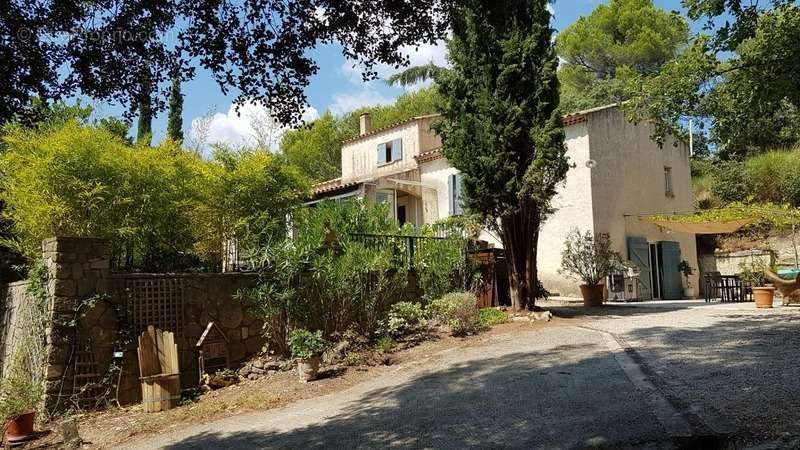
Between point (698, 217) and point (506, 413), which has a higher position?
point (698, 217)

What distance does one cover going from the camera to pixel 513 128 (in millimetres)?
11867

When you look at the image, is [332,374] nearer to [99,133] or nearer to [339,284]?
[339,284]

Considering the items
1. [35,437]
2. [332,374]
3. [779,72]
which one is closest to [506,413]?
[332,374]

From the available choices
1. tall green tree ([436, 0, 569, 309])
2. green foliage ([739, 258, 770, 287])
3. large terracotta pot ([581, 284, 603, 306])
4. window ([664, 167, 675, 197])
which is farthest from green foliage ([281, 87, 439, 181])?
tall green tree ([436, 0, 569, 309])

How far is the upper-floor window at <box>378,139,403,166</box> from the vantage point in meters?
23.9

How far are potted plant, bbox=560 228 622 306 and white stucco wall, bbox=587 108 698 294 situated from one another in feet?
2.61

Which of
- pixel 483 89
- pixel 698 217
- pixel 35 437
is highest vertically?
pixel 483 89

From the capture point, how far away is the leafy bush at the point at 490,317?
11.2 m

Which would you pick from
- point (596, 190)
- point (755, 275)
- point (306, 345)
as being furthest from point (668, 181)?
point (306, 345)

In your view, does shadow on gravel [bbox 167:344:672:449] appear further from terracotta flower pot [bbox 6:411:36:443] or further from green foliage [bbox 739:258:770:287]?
green foliage [bbox 739:258:770:287]

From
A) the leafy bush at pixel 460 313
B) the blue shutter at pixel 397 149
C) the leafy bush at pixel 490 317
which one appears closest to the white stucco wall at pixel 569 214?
the leafy bush at pixel 490 317

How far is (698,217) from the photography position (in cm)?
1694

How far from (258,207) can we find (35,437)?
5.76m

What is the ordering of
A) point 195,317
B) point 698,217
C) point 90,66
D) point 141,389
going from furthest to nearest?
1. point 698,217
2. point 195,317
3. point 141,389
4. point 90,66
